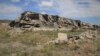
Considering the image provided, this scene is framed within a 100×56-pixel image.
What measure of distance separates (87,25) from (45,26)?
16.1 m

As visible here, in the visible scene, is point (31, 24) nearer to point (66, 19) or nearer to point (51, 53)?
point (66, 19)

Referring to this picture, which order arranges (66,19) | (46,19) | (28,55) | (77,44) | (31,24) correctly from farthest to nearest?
(66,19), (46,19), (31,24), (77,44), (28,55)

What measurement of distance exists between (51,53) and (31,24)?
4507 cm

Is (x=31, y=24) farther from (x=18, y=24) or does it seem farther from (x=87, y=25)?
(x=87, y=25)

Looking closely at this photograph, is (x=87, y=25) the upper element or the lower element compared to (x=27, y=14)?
lower

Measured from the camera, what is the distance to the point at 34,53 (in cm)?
1076

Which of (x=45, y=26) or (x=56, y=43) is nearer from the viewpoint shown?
(x=56, y=43)

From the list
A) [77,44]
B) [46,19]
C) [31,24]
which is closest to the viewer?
[77,44]

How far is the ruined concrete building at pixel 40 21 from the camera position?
2191 inches

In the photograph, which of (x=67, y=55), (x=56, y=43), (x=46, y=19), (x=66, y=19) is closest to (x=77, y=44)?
(x=56, y=43)

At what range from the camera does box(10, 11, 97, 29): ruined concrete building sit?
55656 mm

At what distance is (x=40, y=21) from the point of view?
189 ft

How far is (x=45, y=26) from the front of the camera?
57594mm

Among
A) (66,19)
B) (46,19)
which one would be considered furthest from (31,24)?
(66,19)
